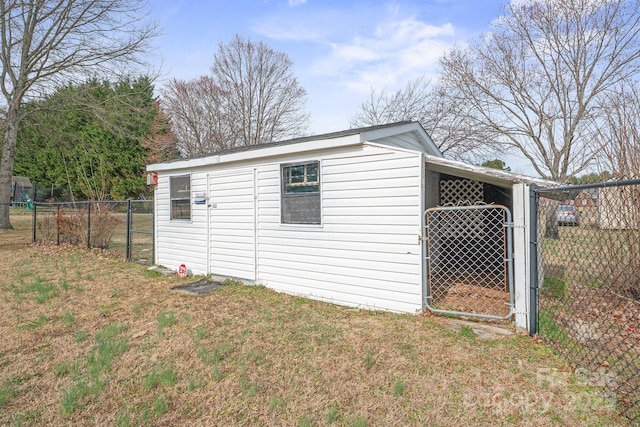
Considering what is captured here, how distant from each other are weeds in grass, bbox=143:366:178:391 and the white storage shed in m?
2.57

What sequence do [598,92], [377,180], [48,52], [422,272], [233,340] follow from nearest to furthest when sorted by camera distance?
[233,340]
[422,272]
[377,180]
[598,92]
[48,52]

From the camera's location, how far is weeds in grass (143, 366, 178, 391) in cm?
267

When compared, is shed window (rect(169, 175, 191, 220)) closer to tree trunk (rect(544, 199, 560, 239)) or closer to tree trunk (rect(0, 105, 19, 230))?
tree trunk (rect(544, 199, 560, 239))

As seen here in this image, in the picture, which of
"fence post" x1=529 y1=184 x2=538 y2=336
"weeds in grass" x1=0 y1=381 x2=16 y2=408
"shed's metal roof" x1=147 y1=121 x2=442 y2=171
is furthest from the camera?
"shed's metal roof" x1=147 y1=121 x2=442 y2=171

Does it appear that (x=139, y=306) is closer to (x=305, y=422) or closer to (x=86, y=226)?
(x=305, y=422)

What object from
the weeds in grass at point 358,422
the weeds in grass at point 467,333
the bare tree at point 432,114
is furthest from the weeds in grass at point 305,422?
the bare tree at point 432,114

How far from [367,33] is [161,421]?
1104 centimetres

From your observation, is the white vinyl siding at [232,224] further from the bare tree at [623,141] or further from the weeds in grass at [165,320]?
the bare tree at [623,141]

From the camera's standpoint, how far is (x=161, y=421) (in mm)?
2223

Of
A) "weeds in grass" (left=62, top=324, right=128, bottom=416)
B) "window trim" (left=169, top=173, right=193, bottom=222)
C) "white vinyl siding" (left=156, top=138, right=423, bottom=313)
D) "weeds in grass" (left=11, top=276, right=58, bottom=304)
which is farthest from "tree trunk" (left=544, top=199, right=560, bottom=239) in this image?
"weeds in grass" (left=11, top=276, right=58, bottom=304)

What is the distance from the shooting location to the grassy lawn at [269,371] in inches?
90.5

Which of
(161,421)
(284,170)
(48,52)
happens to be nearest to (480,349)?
(161,421)

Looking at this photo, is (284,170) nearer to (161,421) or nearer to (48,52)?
(161,421)

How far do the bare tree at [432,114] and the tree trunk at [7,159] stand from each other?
15161 millimetres
